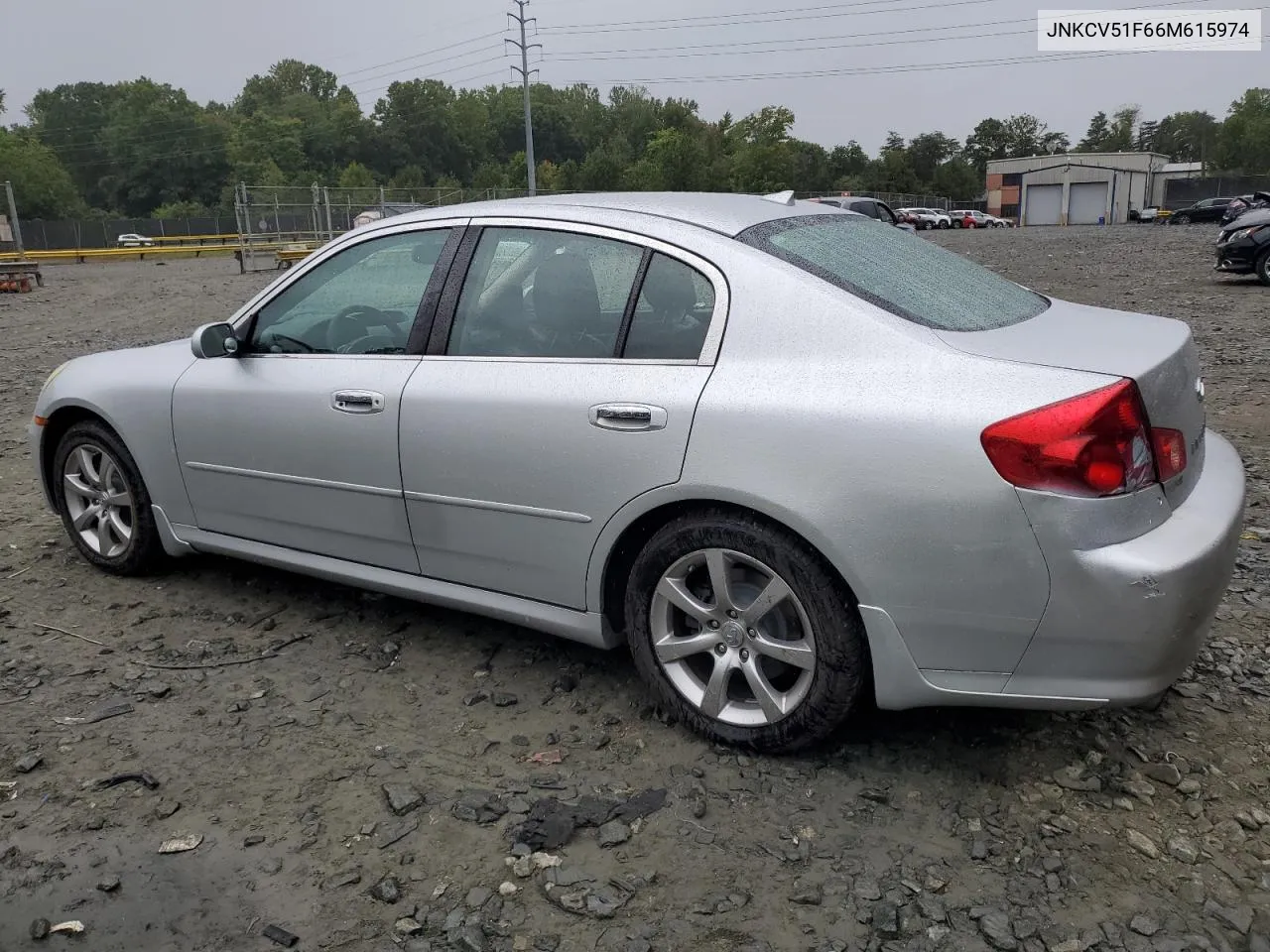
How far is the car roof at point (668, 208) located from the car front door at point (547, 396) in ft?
0.30

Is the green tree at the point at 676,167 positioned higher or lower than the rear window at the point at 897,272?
higher

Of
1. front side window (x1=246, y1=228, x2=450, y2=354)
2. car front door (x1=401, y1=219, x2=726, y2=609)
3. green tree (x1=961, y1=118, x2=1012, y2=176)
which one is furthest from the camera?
green tree (x1=961, y1=118, x2=1012, y2=176)

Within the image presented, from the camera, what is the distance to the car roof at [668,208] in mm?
3240

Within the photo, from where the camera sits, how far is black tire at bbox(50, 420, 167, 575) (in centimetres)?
445

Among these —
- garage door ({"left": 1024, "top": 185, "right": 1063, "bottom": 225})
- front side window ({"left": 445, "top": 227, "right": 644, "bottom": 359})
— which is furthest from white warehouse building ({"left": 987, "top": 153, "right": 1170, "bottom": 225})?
front side window ({"left": 445, "top": 227, "right": 644, "bottom": 359})

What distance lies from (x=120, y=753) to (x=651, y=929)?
5.94 feet

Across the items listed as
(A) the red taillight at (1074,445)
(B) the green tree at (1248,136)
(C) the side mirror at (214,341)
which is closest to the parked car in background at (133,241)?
(C) the side mirror at (214,341)

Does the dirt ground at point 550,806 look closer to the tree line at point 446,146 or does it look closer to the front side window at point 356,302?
the front side window at point 356,302

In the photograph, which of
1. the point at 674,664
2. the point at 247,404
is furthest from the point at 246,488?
the point at 674,664

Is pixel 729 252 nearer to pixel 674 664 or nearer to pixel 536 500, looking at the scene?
pixel 536 500

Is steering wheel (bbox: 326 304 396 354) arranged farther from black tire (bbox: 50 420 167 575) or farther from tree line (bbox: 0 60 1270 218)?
tree line (bbox: 0 60 1270 218)

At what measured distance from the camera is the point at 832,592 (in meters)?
2.75

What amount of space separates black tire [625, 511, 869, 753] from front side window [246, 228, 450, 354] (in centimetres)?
125

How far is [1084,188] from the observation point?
73000 mm
